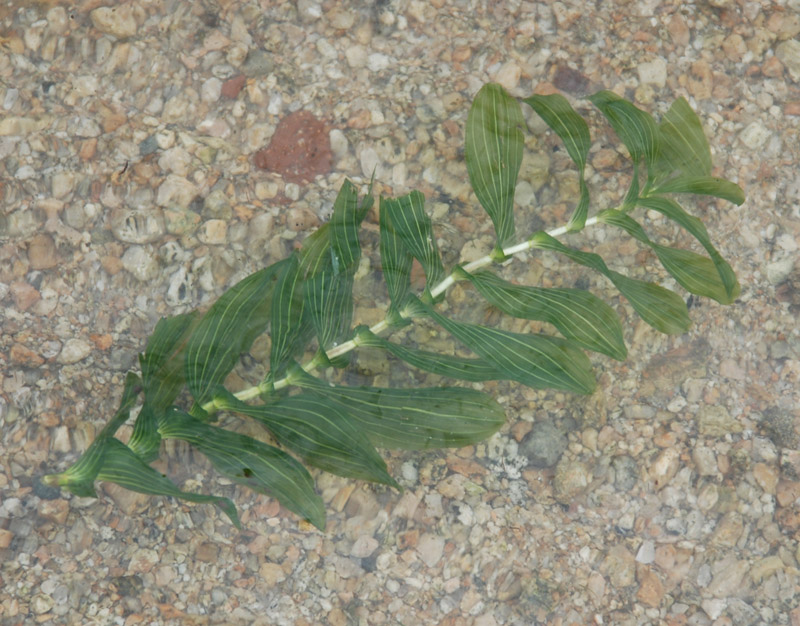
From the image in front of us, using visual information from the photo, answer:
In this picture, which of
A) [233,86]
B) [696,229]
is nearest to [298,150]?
[233,86]

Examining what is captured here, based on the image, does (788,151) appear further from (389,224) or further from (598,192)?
(389,224)

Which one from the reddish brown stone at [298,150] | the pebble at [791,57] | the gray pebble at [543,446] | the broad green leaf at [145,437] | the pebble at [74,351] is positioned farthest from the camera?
the pebble at [791,57]

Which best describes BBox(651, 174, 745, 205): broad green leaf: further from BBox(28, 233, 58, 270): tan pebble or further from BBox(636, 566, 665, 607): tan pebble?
BBox(28, 233, 58, 270): tan pebble

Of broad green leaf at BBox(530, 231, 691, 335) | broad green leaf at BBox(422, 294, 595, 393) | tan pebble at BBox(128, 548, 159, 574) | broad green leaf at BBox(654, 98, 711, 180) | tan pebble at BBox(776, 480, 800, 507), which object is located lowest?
tan pebble at BBox(128, 548, 159, 574)

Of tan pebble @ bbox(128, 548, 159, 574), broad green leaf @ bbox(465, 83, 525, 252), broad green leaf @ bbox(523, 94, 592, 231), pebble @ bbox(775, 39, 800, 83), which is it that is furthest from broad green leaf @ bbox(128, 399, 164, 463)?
pebble @ bbox(775, 39, 800, 83)

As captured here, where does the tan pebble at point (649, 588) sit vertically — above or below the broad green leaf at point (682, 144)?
below

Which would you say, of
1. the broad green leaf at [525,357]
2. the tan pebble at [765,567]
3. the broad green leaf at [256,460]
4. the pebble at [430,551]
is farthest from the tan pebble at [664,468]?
the broad green leaf at [256,460]

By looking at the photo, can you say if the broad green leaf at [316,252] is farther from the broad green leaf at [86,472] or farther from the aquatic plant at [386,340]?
the broad green leaf at [86,472]
